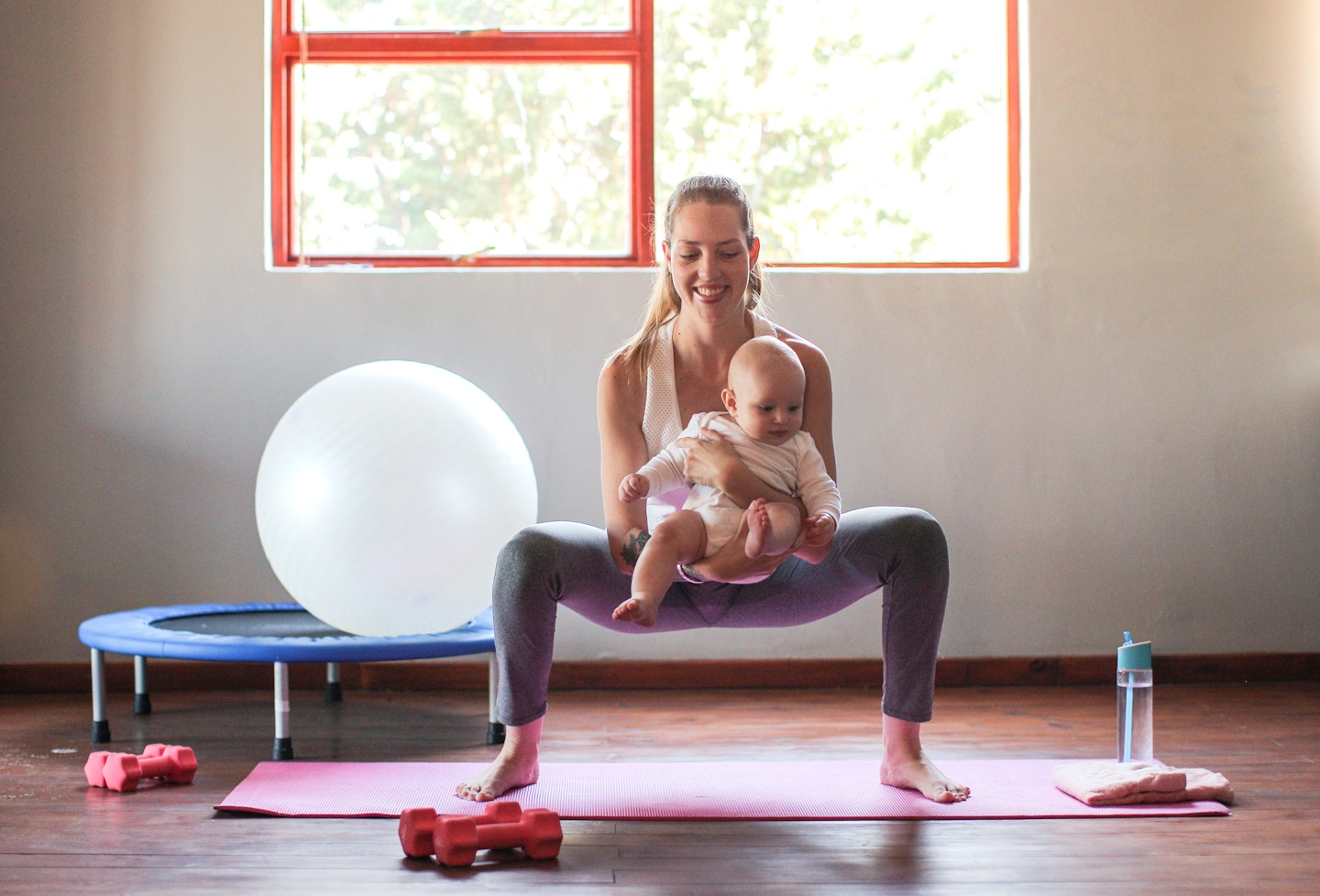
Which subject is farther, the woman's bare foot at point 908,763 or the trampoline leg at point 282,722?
the trampoline leg at point 282,722

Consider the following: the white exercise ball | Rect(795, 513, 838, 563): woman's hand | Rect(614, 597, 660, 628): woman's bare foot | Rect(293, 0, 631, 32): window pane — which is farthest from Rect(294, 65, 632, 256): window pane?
Rect(614, 597, 660, 628): woman's bare foot

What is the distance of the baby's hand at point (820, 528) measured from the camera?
1902 mm

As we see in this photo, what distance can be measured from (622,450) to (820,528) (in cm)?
40

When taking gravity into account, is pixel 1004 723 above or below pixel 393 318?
below

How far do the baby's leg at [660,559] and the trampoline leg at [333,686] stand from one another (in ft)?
4.53

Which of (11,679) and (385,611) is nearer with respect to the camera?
(385,611)

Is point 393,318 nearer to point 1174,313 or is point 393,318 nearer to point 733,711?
point 733,711

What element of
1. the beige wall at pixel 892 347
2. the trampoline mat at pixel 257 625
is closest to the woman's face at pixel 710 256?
the trampoline mat at pixel 257 625

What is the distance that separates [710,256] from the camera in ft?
6.74

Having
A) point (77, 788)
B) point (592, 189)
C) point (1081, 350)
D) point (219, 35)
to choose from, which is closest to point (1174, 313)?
point (1081, 350)

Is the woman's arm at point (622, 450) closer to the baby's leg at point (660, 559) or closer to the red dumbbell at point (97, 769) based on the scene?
the baby's leg at point (660, 559)

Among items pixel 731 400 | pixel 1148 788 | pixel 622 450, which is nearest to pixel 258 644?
pixel 622 450

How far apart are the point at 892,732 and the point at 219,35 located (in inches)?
93.9

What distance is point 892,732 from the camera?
7.04 ft
